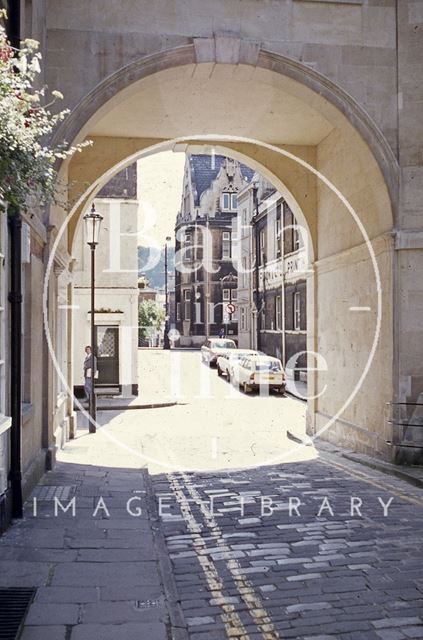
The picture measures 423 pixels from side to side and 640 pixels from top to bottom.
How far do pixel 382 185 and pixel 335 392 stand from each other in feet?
17.4

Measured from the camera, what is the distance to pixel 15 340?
27.2 ft

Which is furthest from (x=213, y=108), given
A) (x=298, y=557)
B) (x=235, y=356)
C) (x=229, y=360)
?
(x=229, y=360)

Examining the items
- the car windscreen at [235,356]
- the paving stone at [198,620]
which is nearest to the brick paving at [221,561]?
the paving stone at [198,620]

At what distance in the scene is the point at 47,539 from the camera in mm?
7332

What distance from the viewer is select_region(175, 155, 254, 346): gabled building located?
6600 cm

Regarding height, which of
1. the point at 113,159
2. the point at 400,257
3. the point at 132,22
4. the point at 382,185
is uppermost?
the point at 132,22

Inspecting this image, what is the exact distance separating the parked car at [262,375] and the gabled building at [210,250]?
1353 inches

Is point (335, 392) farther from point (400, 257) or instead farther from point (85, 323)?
point (85, 323)

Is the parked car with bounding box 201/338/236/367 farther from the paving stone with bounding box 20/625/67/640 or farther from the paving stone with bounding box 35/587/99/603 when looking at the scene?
the paving stone with bounding box 20/625/67/640

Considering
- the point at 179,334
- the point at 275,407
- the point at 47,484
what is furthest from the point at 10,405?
the point at 179,334

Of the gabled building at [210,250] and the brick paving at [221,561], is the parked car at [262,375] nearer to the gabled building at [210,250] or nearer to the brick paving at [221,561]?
the brick paving at [221,561]

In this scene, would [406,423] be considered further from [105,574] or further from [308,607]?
[105,574]

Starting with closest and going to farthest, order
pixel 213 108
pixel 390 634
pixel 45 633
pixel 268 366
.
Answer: pixel 45 633 → pixel 390 634 → pixel 213 108 → pixel 268 366

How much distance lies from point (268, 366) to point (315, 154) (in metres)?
12.6
